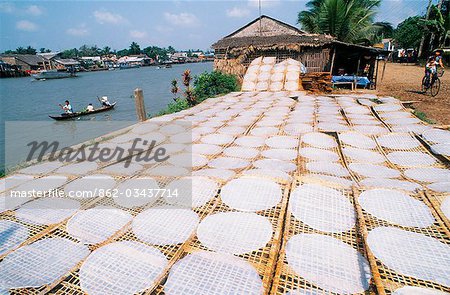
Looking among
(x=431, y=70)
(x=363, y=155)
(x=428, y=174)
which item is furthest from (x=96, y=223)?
(x=431, y=70)

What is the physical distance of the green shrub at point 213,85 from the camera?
481 inches

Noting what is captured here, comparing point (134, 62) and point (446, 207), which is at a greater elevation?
point (134, 62)

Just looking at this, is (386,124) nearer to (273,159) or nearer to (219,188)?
(273,159)

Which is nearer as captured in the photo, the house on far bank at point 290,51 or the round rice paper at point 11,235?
the round rice paper at point 11,235

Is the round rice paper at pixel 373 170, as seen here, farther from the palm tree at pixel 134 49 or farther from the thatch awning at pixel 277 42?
the palm tree at pixel 134 49

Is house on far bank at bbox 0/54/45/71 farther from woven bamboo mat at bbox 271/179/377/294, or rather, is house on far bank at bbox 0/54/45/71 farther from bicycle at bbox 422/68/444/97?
woven bamboo mat at bbox 271/179/377/294

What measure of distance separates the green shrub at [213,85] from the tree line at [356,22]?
11.0 metres

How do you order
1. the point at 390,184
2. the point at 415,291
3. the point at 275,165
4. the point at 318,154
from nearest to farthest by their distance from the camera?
the point at 415,291
the point at 390,184
the point at 275,165
the point at 318,154

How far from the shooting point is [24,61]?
60062 millimetres

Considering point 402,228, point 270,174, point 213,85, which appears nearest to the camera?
point 402,228

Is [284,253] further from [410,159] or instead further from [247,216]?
[410,159]

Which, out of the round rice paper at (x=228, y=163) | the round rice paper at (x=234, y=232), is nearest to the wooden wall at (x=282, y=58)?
the round rice paper at (x=228, y=163)

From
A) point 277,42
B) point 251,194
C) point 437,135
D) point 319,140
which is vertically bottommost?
point 251,194

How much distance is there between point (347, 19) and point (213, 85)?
12.8 meters
